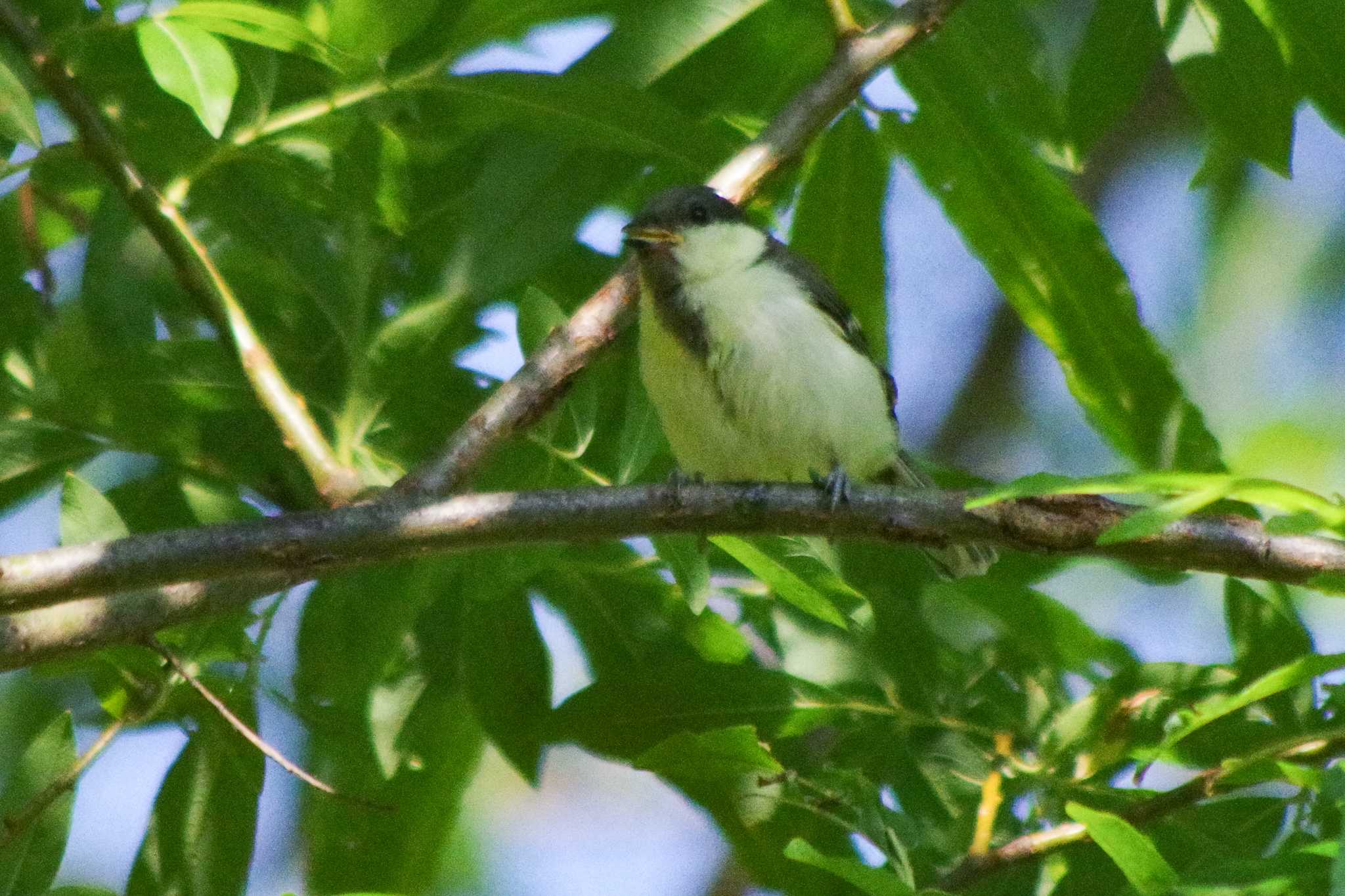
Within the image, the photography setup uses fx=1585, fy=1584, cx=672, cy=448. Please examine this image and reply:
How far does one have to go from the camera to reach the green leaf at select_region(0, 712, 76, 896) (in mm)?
2760

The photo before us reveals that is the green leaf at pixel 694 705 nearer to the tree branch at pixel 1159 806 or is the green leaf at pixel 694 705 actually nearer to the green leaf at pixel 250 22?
the tree branch at pixel 1159 806

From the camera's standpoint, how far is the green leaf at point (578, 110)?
3209 millimetres

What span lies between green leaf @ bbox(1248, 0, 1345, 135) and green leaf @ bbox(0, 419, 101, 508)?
2.68 m

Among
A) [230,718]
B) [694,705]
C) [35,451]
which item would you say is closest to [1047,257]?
[694,705]

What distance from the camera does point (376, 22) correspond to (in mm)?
2973

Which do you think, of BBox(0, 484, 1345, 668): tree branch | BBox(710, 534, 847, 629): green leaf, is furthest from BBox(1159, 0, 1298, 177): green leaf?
BBox(710, 534, 847, 629): green leaf

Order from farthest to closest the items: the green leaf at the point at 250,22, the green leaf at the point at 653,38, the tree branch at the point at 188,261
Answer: the green leaf at the point at 653,38 < the tree branch at the point at 188,261 < the green leaf at the point at 250,22

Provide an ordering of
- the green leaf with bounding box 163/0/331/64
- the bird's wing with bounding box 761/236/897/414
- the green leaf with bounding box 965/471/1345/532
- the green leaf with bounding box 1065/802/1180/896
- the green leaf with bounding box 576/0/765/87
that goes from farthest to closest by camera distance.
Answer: the bird's wing with bounding box 761/236/897/414
the green leaf with bounding box 576/0/765/87
the green leaf with bounding box 163/0/331/64
the green leaf with bounding box 1065/802/1180/896
the green leaf with bounding box 965/471/1345/532

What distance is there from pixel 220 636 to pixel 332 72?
118 centimetres

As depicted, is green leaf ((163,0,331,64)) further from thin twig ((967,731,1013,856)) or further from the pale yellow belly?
thin twig ((967,731,1013,856))

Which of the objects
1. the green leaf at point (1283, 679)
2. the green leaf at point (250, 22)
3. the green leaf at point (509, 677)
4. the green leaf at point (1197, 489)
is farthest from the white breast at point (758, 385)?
the green leaf at point (1197, 489)

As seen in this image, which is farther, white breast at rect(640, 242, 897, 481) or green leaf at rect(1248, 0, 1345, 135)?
white breast at rect(640, 242, 897, 481)

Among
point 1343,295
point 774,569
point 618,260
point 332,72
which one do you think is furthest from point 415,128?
point 1343,295

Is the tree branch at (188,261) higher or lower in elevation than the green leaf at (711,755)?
higher
